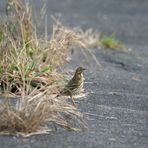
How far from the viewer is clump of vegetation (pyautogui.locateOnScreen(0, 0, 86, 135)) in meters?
5.96

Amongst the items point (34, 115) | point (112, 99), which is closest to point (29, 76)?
point (112, 99)

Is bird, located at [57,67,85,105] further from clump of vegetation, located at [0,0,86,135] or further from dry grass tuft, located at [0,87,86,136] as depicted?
dry grass tuft, located at [0,87,86,136]

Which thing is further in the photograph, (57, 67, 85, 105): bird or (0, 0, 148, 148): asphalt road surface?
(57, 67, 85, 105): bird

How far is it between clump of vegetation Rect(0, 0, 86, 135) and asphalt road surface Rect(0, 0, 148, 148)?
145 millimetres

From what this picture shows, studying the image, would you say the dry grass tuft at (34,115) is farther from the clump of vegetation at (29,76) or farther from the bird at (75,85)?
the bird at (75,85)

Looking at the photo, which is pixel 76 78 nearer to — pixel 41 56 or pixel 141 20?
pixel 41 56

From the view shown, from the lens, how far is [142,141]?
6008mm

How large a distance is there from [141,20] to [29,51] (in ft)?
31.4

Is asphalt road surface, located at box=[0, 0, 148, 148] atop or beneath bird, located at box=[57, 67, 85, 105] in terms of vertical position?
beneath

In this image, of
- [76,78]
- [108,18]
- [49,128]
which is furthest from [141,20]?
[49,128]

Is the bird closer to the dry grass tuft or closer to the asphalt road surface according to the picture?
the asphalt road surface

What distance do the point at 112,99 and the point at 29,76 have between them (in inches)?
34.1

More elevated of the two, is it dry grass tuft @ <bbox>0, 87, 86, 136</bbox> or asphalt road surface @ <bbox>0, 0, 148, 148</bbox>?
dry grass tuft @ <bbox>0, 87, 86, 136</bbox>

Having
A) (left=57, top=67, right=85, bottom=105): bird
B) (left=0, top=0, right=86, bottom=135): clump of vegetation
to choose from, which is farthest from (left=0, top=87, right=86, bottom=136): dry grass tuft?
(left=57, top=67, right=85, bottom=105): bird
